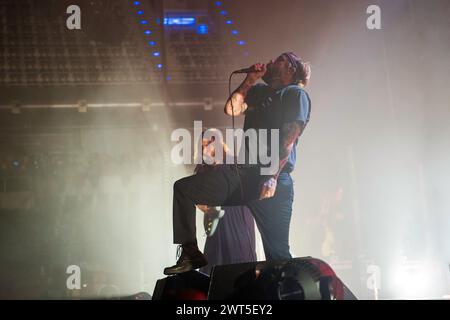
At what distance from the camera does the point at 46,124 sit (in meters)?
3.63

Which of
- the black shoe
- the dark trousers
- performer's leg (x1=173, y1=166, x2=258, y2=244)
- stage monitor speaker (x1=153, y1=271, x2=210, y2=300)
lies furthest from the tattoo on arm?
stage monitor speaker (x1=153, y1=271, x2=210, y2=300)

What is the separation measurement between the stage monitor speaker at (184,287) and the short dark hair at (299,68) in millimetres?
1787

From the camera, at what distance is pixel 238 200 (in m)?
2.46

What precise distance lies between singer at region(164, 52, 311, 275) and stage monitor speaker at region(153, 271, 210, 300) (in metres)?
0.29

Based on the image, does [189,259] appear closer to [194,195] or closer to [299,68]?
[194,195]

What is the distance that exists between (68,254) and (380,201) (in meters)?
2.83

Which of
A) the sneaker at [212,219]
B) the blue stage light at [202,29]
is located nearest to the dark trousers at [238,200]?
the sneaker at [212,219]

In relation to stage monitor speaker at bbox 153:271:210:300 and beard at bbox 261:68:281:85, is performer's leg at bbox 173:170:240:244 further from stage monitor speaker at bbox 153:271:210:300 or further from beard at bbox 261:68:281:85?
beard at bbox 261:68:281:85

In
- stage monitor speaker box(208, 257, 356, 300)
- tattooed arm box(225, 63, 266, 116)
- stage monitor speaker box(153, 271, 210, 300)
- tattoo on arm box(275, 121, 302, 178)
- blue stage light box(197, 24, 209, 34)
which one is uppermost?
blue stage light box(197, 24, 209, 34)

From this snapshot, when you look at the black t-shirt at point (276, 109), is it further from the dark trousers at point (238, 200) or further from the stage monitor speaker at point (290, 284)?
the stage monitor speaker at point (290, 284)

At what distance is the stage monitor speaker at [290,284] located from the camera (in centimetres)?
136

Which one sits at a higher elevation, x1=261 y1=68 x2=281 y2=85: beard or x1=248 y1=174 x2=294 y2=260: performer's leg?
x1=261 y1=68 x2=281 y2=85: beard

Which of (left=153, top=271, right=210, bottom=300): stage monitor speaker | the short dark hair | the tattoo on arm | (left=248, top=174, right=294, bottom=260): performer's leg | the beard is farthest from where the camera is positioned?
the short dark hair

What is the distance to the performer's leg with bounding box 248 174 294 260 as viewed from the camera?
8.07ft
